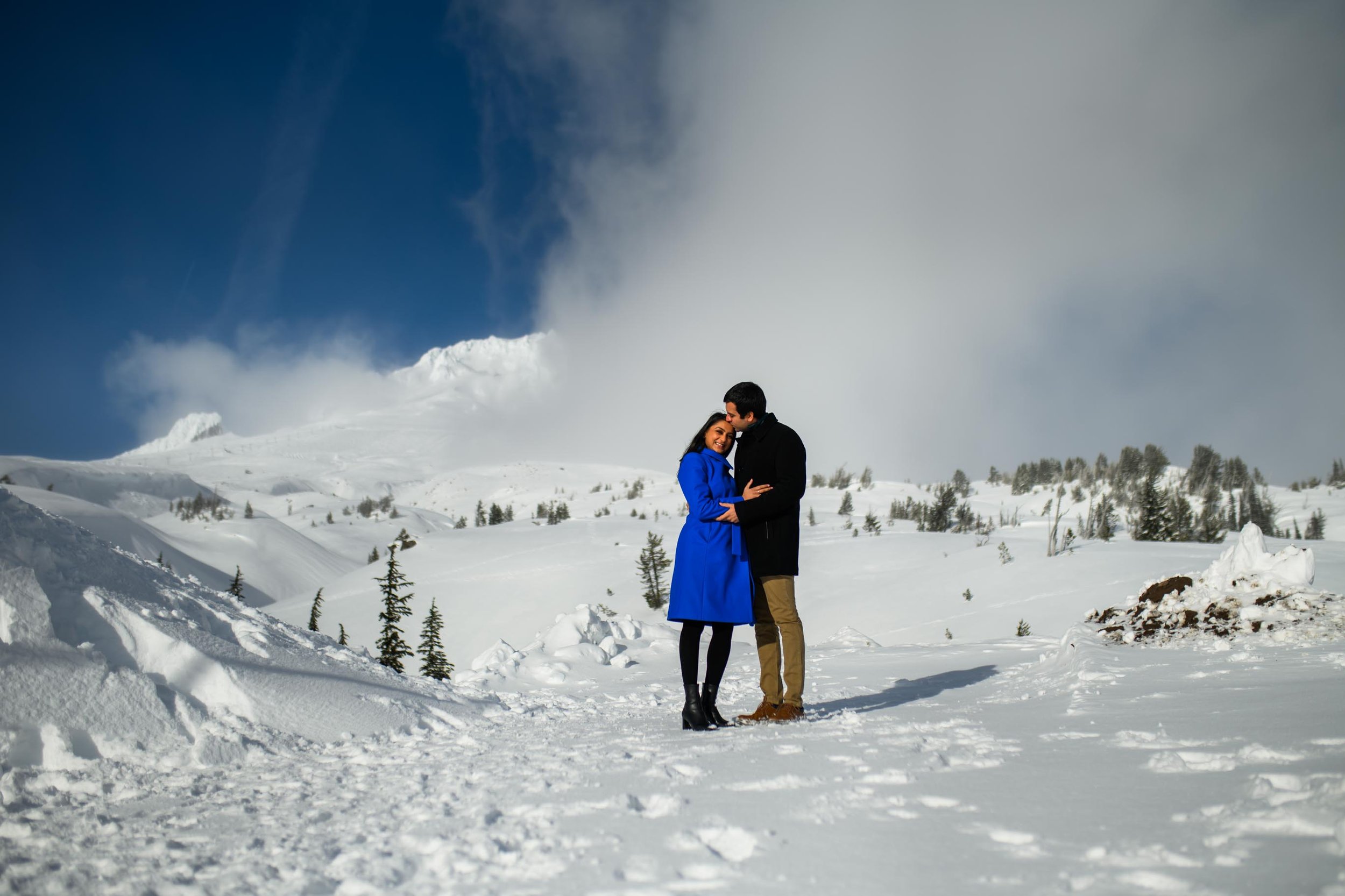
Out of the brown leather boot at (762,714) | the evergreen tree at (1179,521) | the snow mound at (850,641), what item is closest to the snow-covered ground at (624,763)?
the brown leather boot at (762,714)

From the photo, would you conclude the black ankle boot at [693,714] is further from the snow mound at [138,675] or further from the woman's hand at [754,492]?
the snow mound at [138,675]

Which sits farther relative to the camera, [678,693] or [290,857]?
[678,693]

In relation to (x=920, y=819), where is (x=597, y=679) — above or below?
below

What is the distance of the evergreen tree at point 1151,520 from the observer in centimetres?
4838

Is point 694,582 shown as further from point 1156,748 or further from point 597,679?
point 597,679

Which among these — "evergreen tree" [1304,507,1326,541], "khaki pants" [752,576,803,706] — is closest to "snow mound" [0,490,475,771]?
"khaki pants" [752,576,803,706]

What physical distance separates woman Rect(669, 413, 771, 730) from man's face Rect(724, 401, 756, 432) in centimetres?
34

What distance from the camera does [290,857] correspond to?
224 centimetres

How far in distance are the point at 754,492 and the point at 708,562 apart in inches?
23.4

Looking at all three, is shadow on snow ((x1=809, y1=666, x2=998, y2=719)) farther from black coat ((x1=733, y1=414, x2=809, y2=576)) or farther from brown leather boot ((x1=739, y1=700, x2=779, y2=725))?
black coat ((x1=733, y1=414, x2=809, y2=576))

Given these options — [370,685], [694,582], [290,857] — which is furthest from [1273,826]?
[370,685]

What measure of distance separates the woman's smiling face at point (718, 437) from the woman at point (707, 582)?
0.09 meters

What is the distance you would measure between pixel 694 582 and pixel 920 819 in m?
2.62

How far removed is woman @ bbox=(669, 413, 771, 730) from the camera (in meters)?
4.70
